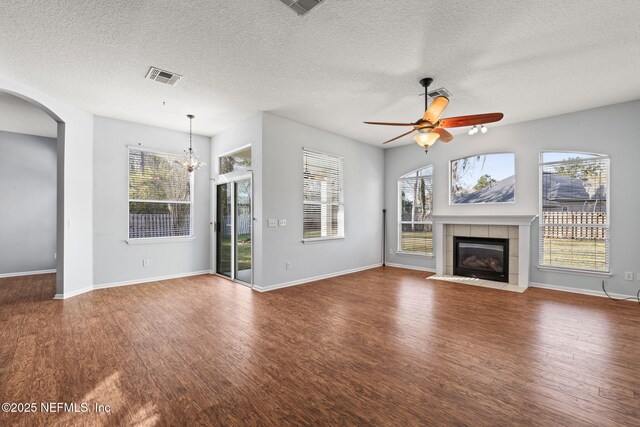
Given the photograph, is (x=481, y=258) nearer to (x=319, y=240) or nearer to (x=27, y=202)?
(x=319, y=240)

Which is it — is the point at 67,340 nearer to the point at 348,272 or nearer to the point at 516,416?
the point at 516,416

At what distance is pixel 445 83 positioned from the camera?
3.81m

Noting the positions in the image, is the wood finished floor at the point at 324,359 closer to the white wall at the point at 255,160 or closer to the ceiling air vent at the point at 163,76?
the white wall at the point at 255,160

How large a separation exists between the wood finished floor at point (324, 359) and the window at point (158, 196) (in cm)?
159

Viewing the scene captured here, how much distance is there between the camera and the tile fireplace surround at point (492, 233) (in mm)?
5191

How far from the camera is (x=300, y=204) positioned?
215 inches

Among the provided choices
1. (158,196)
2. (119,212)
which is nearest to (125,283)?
(119,212)

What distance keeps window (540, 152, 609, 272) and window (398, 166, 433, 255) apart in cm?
211

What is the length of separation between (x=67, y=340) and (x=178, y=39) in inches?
129

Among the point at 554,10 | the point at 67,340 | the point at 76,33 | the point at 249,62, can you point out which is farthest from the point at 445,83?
the point at 67,340

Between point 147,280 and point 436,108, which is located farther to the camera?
point 147,280

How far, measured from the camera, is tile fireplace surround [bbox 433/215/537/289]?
204 inches

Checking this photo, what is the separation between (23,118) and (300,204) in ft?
17.4

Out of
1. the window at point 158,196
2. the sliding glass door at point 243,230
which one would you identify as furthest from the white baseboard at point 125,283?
the sliding glass door at point 243,230
